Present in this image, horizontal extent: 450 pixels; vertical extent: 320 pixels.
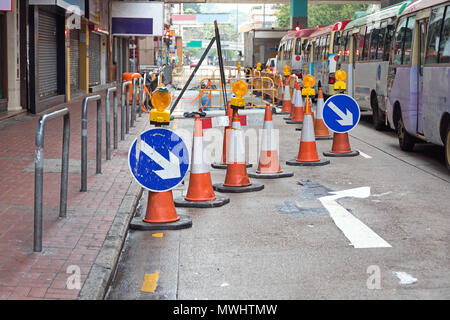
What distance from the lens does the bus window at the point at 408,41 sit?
14.1 metres

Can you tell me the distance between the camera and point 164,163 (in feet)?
25.0

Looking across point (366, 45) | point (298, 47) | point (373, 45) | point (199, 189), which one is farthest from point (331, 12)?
point (199, 189)

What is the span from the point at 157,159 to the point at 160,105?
561 mm

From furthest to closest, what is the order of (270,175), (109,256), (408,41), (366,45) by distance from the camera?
(366,45) → (408,41) → (270,175) → (109,256)

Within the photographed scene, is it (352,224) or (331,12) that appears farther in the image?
(331,12)

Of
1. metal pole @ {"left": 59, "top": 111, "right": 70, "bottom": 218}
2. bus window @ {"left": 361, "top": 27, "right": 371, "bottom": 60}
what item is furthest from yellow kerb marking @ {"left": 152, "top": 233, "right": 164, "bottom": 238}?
bus window @ {"left": 361, "top": 27, "right": 371, "bottom": 60}

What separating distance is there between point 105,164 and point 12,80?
8805 mm

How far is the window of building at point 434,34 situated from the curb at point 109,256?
5.90m

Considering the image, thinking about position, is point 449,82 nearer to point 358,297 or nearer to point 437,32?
point 437,32

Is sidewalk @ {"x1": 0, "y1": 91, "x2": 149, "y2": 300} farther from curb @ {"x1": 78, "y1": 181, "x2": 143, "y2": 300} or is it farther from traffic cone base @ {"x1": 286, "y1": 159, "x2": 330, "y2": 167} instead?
traffic cone base @ {"x1": 286, "y1": 159, "x2": 330, "y2": 167}

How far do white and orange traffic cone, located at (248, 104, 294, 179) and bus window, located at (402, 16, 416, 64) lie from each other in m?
4.09

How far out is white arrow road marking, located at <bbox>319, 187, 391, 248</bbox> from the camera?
7.33 metres

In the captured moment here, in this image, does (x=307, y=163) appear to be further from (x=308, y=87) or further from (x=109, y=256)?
(x=109, y=256)

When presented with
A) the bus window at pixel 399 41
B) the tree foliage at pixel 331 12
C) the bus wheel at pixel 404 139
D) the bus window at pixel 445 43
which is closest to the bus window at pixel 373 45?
the bus window at pixel 399 41
